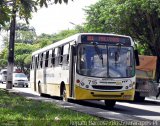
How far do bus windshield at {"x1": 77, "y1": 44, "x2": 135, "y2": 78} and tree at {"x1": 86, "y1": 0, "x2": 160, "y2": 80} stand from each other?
1877cm

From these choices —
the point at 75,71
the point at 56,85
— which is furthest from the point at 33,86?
the point at 75,71

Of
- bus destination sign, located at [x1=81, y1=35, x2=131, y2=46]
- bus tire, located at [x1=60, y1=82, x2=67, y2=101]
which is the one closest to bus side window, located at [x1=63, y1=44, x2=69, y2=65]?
bus tire, located at [x1=60, y1=82, x2=67, y2=101]

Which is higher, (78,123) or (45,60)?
(45,60)

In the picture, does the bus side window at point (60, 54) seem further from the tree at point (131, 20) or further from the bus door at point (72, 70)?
the tree at point (131, 20)

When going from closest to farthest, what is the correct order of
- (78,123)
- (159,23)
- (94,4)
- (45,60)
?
1. (78,123)
2. (45,60)
3. (159,23)
4. (94,4)

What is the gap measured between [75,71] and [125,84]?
200 centimetres

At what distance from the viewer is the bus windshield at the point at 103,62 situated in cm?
1681

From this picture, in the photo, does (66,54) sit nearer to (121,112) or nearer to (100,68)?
(100,68)

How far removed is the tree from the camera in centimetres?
3678

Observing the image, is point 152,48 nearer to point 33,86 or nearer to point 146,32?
point 146,32

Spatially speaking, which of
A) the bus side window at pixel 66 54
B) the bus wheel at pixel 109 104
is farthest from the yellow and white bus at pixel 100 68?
the bus wheel at pixel 109 104

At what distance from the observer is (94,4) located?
1690 inches

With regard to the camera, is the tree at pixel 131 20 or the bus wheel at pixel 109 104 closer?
the bus wheel at pixel 109 104

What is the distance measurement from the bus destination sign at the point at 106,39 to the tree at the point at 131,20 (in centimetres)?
1827
